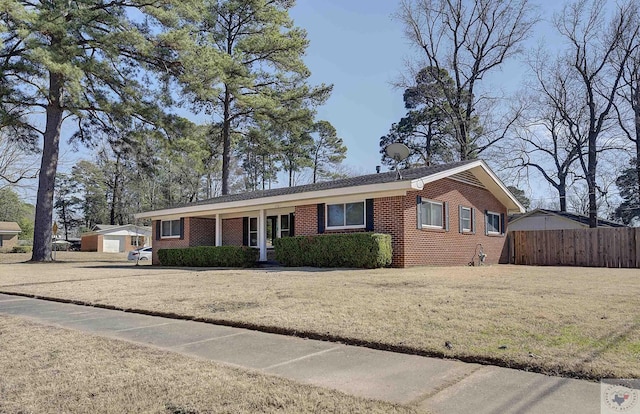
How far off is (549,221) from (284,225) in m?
20.6

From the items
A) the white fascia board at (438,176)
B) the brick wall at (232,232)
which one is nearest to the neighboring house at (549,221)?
the white fascia board at (438,176)

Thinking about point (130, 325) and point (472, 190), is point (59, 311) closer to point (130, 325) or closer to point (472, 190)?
point (130, 325)

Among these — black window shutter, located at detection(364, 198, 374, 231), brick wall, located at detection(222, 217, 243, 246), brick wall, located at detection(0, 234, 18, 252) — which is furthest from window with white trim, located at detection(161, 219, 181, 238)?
brick wall, located at detection(0, 234, 18, 252)

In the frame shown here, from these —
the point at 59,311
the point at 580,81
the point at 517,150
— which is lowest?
the point at 59,311

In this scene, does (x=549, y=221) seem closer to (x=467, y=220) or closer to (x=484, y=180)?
(x=484, y=180)

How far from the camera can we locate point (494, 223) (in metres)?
20.7

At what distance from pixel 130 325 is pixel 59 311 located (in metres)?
2.28

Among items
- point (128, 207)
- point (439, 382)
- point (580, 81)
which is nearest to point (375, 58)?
point (580, 81)

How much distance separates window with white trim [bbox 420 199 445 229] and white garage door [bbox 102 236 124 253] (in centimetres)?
4370

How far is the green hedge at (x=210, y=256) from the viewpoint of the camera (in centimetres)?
1741

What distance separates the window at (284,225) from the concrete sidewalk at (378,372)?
13.0 m

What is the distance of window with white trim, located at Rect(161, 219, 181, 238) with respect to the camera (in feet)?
73.8

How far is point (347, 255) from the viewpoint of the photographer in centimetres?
1419

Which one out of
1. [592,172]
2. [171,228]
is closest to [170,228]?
[171,228]
